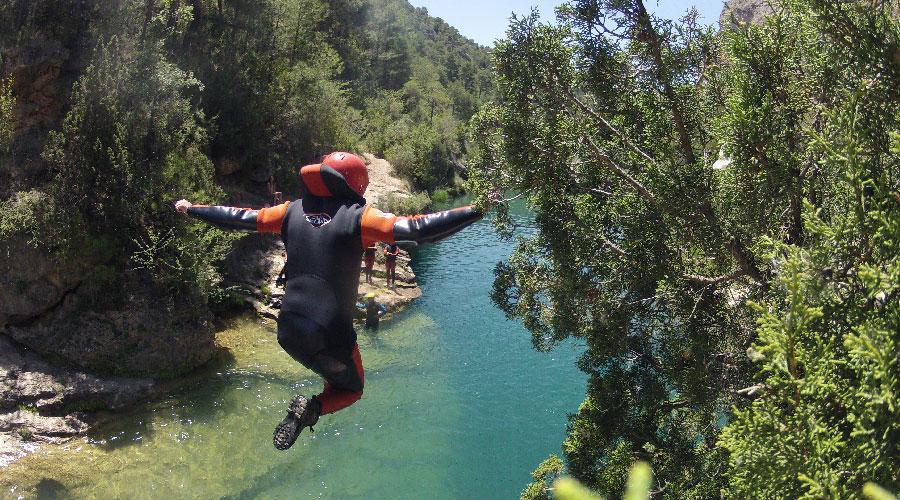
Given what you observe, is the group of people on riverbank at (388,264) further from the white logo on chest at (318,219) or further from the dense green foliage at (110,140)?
the white logo on chest at (318,219)

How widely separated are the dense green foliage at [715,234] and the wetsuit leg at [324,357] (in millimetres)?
1559

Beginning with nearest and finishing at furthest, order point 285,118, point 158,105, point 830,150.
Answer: point 830,150, point 158,105, point 285,118

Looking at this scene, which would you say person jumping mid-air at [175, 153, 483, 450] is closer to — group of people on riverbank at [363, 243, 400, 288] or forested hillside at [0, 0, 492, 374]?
forested hillside at [0, 0, 492, 374]

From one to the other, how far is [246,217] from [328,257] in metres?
0.91

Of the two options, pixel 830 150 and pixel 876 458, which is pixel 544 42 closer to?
pixel 830 150

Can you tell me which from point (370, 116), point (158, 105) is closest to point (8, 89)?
point (158, 105)

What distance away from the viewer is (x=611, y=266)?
21.6 feet

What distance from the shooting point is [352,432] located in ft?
39.5

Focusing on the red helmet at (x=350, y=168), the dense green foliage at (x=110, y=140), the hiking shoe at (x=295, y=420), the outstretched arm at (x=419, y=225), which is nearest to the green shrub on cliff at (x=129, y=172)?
the dense green foliage at (x=110, y=140)

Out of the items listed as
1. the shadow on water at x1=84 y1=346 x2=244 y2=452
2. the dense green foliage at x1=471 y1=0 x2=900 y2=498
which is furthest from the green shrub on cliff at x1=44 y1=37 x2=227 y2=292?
the dense green foliage at x1=471 y1=0 x2=900 y2=498

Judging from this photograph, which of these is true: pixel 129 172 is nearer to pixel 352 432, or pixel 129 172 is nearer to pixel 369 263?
pixel 352 432

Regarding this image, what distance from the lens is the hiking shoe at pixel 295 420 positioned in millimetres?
4109

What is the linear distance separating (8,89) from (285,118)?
11226 mm

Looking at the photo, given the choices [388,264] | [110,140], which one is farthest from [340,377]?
[388,264]
